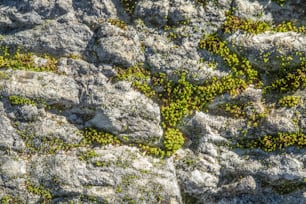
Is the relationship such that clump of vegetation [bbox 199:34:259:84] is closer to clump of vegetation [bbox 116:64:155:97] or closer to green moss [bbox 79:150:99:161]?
clump of vegetation [bbox 116:64:155:97]

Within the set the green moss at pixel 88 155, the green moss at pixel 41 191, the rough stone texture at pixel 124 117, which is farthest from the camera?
the green moss at pixel 41 191

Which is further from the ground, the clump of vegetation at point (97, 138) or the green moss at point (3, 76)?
the green moss at point (3, 76)

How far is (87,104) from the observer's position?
11.6m

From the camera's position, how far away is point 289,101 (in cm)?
1125

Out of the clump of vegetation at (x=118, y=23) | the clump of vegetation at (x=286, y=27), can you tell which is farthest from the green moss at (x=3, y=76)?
the clump of vegetation at (x=286, y=27)

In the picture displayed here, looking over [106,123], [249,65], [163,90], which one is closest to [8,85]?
[106,123]

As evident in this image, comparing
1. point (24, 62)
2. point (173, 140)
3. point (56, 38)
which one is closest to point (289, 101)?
point (173, 140)

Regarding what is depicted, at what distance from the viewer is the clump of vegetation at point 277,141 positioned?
11188 mm

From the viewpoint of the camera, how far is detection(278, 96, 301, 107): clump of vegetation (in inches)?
442

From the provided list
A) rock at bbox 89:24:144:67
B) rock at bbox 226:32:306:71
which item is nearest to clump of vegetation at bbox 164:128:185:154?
rock at bbox 89:24:144:67

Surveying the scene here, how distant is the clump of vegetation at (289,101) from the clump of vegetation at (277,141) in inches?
32.5

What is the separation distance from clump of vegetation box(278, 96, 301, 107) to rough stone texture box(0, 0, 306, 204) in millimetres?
120

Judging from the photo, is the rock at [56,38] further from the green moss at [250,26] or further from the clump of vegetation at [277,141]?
the clump of vegetation at [277,141]

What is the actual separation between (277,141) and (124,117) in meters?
4.47
